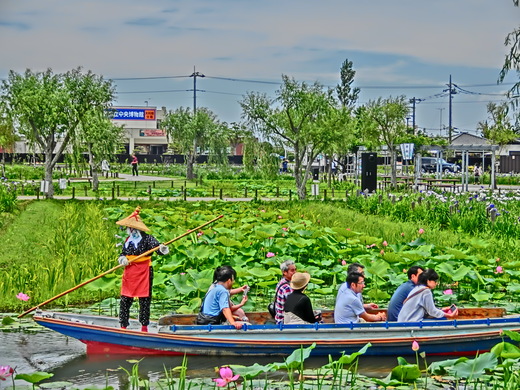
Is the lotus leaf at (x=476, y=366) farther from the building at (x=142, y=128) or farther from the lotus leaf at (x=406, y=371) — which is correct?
the building at (x=142, y=128)

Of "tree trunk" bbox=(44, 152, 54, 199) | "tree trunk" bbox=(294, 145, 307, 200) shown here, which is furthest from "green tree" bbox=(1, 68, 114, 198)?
"tree trunk" bbox=(294, 145, 307, 200)

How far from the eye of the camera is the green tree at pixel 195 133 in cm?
4897

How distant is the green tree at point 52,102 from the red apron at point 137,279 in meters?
21.1

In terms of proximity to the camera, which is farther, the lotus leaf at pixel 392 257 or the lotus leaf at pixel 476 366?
the lotus leaf at pixel 392 257

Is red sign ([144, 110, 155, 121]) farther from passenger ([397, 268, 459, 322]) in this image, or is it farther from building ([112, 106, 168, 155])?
passenger ([397, 268, 459, 322])

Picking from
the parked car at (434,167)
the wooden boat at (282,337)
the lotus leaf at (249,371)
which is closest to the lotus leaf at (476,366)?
the lotus leaf at (249,371)

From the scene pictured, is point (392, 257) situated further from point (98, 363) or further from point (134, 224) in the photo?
point (98, 363)

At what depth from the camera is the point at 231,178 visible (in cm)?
4744

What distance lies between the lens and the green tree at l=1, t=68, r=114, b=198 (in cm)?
2986

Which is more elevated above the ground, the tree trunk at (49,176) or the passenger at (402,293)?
the tree trunk at (49,176)

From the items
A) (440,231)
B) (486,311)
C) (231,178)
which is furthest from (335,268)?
(231,178)

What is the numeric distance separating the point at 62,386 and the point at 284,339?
7.32 ft

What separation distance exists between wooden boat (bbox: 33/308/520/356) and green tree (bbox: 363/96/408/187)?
107 ft

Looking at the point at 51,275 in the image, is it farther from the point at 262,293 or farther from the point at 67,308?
the point at 262,293
